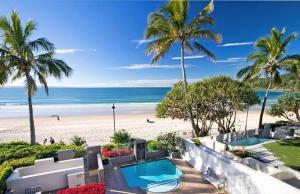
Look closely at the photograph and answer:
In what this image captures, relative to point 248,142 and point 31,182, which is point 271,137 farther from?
point 31,182

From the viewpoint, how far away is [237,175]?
7.12 m

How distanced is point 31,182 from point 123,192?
143 inches

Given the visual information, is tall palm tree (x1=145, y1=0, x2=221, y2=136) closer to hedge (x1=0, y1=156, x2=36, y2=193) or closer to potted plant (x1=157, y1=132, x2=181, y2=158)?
potted plant (x1=157, y1=132, x2=181, y2=158)

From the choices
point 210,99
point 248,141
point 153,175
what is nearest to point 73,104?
point 210,99

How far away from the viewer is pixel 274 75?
55.3 feet

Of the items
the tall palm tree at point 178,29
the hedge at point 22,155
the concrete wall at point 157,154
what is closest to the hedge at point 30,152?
the hedge at point 22,155

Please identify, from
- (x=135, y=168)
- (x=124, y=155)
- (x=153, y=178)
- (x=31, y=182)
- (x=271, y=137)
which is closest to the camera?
(x=31, y=182)

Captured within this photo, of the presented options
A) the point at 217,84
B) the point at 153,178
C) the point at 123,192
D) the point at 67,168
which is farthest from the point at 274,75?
the point at 67,168

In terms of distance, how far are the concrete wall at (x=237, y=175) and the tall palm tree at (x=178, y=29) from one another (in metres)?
5.54

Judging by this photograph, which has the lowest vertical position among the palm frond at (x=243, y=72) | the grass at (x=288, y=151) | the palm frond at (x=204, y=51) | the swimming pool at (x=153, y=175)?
the swimming pool at (x=153, y=175)

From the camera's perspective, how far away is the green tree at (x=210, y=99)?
13555 mm

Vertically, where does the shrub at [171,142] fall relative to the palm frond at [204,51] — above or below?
below

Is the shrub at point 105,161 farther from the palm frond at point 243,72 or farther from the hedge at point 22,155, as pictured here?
the palm frond at point 243,72

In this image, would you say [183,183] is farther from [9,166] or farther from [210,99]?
[9,166]
